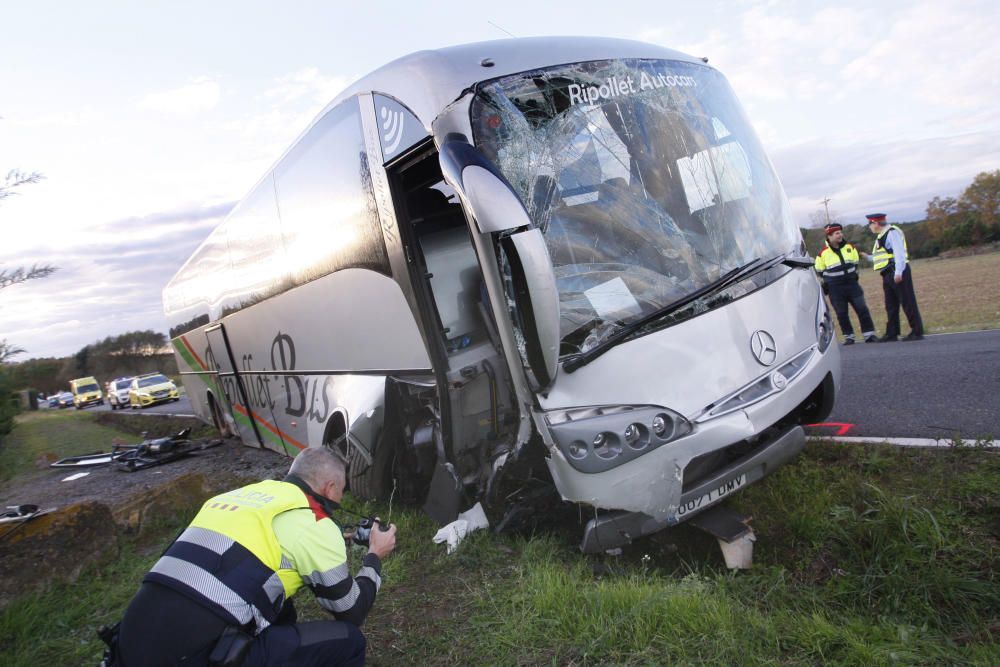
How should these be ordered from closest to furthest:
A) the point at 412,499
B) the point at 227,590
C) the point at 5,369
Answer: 1. the point at 227,590
2. the point at 412,499
3. the point at 5,369

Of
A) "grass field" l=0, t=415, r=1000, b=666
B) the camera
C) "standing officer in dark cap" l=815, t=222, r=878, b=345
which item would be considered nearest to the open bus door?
"grass field" l=0, t=415, r=1000, b=666

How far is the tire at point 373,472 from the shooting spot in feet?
16.0

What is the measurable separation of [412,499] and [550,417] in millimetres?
1992

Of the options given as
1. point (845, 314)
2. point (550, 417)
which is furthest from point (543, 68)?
point (845, 314)

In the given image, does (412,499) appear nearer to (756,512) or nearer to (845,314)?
(756,512)

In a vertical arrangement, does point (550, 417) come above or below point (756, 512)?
above

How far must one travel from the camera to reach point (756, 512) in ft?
12.3

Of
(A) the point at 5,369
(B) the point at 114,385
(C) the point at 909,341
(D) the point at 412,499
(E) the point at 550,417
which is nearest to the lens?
(E) the point at 550,417

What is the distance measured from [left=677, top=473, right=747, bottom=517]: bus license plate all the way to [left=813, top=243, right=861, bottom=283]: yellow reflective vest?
7055 mm

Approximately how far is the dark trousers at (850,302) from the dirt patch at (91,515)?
8.06 m

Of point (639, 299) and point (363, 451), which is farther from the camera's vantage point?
point (363, 451)

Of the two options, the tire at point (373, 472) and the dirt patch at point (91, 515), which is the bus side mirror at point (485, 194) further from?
the dirt patch at point (91, 515)

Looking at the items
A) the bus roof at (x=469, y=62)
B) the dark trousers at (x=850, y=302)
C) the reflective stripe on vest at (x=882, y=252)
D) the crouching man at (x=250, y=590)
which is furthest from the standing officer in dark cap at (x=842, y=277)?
the crouching man at (x=250, y=590)

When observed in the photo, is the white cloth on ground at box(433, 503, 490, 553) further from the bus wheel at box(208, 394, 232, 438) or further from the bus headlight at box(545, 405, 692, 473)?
the bus wheel at box(208, 394, 232, 438)
